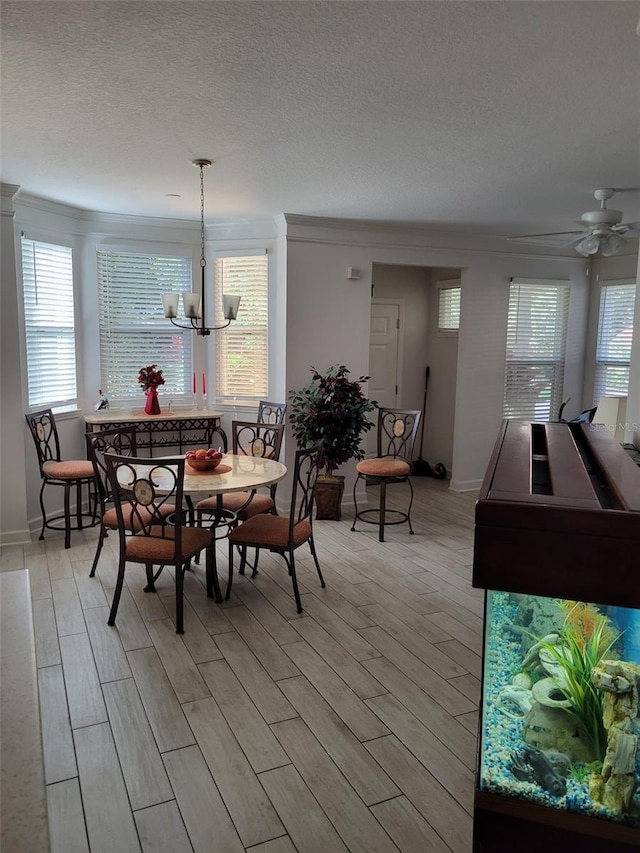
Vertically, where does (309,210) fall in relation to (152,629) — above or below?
above

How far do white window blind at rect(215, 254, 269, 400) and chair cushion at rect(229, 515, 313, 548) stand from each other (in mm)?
2399

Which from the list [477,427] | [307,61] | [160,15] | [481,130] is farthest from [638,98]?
[477,427]

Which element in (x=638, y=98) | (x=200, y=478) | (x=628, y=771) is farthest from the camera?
(x=200, y=478)

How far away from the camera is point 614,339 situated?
670 centimetres

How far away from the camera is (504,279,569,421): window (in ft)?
22.0

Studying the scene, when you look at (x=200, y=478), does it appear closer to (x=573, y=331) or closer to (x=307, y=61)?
(x=307, y=61)

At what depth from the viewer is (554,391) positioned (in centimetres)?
702

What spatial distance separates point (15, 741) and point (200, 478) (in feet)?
6.64

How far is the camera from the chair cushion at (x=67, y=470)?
4.70 metres

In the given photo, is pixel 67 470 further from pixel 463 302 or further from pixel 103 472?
pixel 463 302

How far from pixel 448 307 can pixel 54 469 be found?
4572mm

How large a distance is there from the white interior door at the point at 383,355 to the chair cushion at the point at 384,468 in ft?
6.07

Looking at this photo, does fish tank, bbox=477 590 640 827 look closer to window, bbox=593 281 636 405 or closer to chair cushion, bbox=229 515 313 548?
chair cushion, bbox=229 515 313 548

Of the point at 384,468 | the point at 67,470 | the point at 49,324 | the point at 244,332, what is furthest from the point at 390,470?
the point at 49,324
